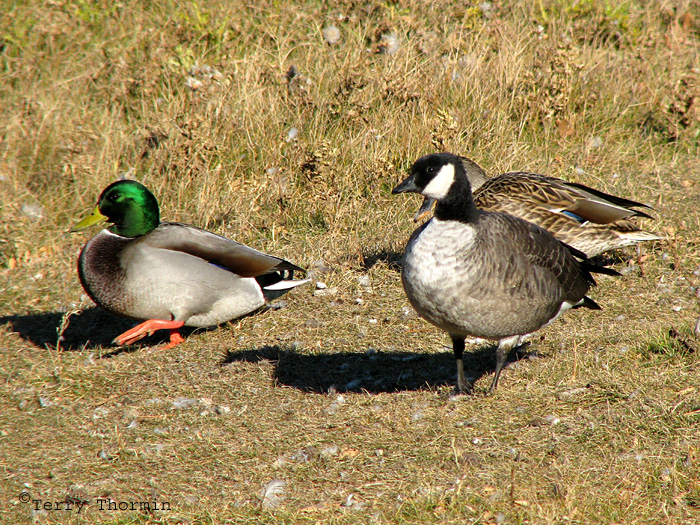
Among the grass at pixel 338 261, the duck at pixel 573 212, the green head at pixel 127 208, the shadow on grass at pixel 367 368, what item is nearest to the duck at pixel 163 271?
the green head at pixel 127 208

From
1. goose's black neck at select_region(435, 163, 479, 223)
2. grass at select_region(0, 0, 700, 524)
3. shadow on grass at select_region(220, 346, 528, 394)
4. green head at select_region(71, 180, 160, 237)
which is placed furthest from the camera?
green head at select_region(71, 180, 160, 237)

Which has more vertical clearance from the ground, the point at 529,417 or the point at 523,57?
the point at 523,57

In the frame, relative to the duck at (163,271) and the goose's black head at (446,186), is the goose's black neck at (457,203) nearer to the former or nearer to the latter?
the goose's black head at (446,186)

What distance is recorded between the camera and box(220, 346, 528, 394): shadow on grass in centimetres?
436

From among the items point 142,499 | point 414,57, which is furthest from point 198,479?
A: point 414,57

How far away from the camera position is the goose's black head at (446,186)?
3658mm

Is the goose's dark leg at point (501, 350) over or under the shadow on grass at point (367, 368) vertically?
over

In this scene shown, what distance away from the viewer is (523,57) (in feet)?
24.0

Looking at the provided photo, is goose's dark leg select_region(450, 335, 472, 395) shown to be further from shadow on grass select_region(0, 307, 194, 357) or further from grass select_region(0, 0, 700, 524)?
shadow on grass select_region(0, 307, 194, 357)

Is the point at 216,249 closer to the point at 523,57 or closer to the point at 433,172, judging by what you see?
the point at 433,172

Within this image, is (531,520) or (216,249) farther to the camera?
(216,249)

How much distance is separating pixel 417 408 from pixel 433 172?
4.35 feet

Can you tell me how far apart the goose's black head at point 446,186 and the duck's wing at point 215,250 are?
5.74 ft

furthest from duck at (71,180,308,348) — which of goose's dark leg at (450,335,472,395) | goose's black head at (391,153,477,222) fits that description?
Answer: goose's black head at (391,153,477,222)
